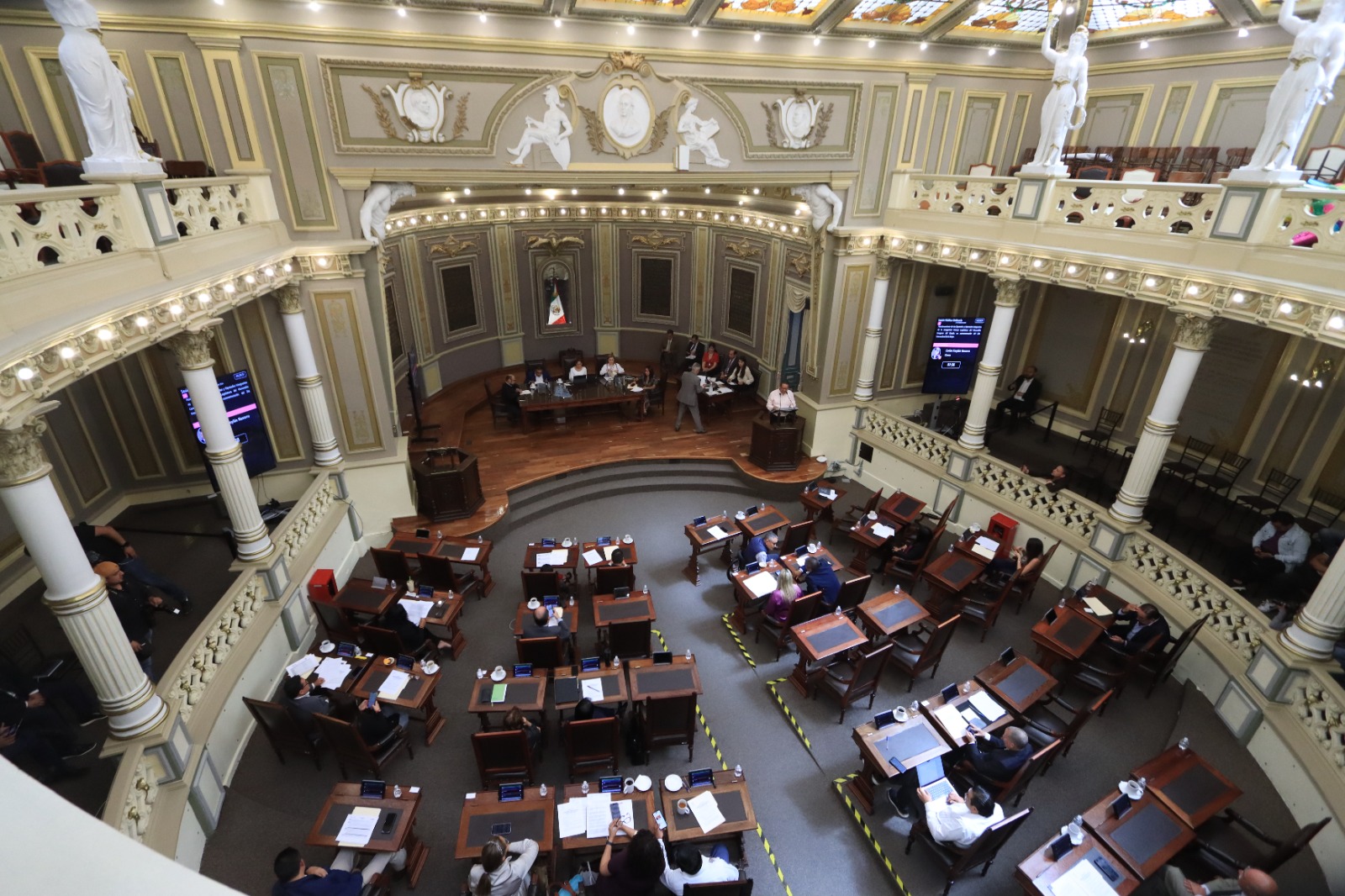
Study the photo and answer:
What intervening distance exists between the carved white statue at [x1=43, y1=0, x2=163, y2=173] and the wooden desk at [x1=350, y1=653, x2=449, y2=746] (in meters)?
5.21

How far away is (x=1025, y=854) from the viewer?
5.94 metres

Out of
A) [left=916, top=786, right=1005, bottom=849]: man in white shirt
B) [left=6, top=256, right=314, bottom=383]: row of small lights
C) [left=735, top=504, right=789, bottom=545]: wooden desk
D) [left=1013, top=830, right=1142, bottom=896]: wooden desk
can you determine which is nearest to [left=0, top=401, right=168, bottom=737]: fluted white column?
[left=6, top=256, right=314, bottom=383]: row of small lights

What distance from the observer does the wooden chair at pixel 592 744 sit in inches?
241

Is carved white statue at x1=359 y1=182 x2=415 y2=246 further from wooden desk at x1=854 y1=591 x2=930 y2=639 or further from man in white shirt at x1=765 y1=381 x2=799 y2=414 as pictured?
wooden desk at x1=854 y1=591 x2=930 y2=639

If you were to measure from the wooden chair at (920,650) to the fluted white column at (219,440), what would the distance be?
7.39 m

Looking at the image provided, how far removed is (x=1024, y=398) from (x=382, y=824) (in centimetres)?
1266

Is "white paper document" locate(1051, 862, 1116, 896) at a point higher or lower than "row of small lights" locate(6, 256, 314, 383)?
lower

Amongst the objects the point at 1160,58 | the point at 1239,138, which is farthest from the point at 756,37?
the point at 1239,138

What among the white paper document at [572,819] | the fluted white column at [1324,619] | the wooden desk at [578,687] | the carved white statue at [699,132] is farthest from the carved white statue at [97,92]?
the fluted white column at [1324,619]

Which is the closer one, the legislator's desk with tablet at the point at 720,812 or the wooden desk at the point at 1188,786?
the legislator's desk with tablet at the point at 720,812

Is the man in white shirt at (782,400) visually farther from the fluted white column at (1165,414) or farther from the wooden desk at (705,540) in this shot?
the fluted white column at (1165,414)

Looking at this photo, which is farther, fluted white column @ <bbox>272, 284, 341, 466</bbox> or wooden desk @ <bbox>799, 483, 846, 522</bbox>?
wooden desk @ <bbox>799, 483, 846, 522</bbox>

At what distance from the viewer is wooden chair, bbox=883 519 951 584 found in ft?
30.0

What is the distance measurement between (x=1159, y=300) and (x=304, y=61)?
418 inches
